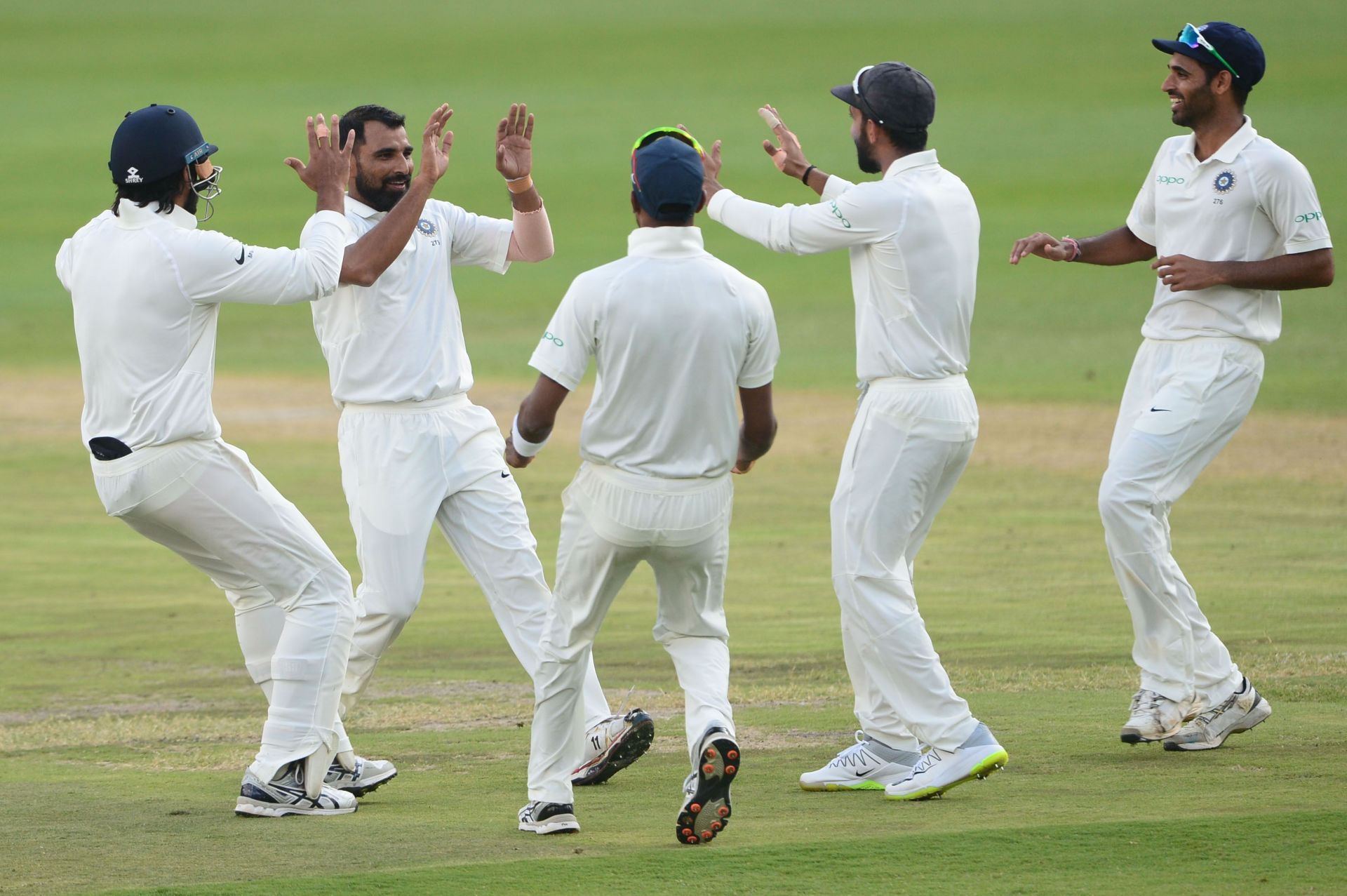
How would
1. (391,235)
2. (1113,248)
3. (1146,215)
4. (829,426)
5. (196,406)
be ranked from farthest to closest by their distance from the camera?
(829,426) → (1113,248) → (1146,215) → (391,235) → (196,406)

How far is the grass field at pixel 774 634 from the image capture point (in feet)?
18.1

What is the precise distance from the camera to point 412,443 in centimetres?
690

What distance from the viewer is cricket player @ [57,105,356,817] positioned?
20.2ft

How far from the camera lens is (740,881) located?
207 inches

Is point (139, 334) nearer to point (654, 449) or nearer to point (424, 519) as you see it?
point (424, 519)

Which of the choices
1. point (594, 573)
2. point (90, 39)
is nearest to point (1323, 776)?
point (594, 573)

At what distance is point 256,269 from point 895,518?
2288mm

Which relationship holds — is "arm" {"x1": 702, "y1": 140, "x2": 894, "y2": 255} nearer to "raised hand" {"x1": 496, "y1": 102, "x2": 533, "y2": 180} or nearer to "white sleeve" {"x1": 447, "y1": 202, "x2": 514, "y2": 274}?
"raised hand" {"x1": 496, "y1": 102, "x2": 533, "y2": 180}

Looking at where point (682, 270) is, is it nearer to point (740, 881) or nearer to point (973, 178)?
point (740, 881)

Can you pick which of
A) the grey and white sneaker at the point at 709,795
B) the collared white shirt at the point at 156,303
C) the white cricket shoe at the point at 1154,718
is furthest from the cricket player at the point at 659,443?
the white cricket shoe at the point at 1154,718

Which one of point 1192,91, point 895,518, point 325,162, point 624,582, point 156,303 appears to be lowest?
point 624,582

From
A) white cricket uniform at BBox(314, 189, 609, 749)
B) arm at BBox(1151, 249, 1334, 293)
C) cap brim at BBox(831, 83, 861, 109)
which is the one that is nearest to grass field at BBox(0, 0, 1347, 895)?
white cricket uniform at BBox(314, 189, 609, 749)

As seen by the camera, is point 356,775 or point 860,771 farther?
point 356,775

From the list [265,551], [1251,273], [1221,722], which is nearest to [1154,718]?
[1221,722]
